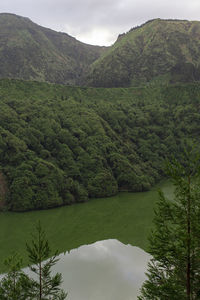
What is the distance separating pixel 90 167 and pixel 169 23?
106 m

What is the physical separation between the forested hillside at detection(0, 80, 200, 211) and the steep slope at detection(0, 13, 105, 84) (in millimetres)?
65492

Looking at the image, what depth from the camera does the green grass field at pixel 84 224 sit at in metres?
25.7

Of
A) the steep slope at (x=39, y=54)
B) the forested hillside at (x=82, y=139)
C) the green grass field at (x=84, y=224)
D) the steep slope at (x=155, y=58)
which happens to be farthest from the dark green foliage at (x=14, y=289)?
the steep slope at (x=39, y=54)

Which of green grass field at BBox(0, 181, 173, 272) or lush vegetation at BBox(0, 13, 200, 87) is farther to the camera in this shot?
lush vegetation at BBox(0, 13, 200, 87)

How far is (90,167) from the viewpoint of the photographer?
1730 inches

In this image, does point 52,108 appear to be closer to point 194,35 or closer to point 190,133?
point 190,133

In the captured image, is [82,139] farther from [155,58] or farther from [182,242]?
[155,58]

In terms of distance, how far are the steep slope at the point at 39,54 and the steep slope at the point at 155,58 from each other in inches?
1253

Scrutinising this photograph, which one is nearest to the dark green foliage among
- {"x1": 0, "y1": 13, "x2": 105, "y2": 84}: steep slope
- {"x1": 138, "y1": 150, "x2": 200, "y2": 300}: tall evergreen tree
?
{"x1": 138, "y1": 150, "x2": 200, "y2": 300}: tall evergreen tree

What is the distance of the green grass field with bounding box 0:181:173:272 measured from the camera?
84.4 feet

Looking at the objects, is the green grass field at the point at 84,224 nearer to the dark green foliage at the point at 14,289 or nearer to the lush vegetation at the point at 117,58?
the dark green foliage at the point at 14,289

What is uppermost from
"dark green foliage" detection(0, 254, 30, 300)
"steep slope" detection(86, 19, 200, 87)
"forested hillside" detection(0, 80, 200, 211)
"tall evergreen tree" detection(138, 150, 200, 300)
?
"steep slope" detection(86, 19, 200, 87)

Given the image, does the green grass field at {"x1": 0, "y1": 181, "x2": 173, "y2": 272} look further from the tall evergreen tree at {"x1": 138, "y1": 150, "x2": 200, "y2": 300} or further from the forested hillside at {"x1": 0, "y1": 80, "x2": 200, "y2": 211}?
the tall evergreen tree at {"x1": 138, "y1": 150, "x2": 200, "y2": 300}

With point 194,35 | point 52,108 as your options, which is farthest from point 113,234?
point 194,35
